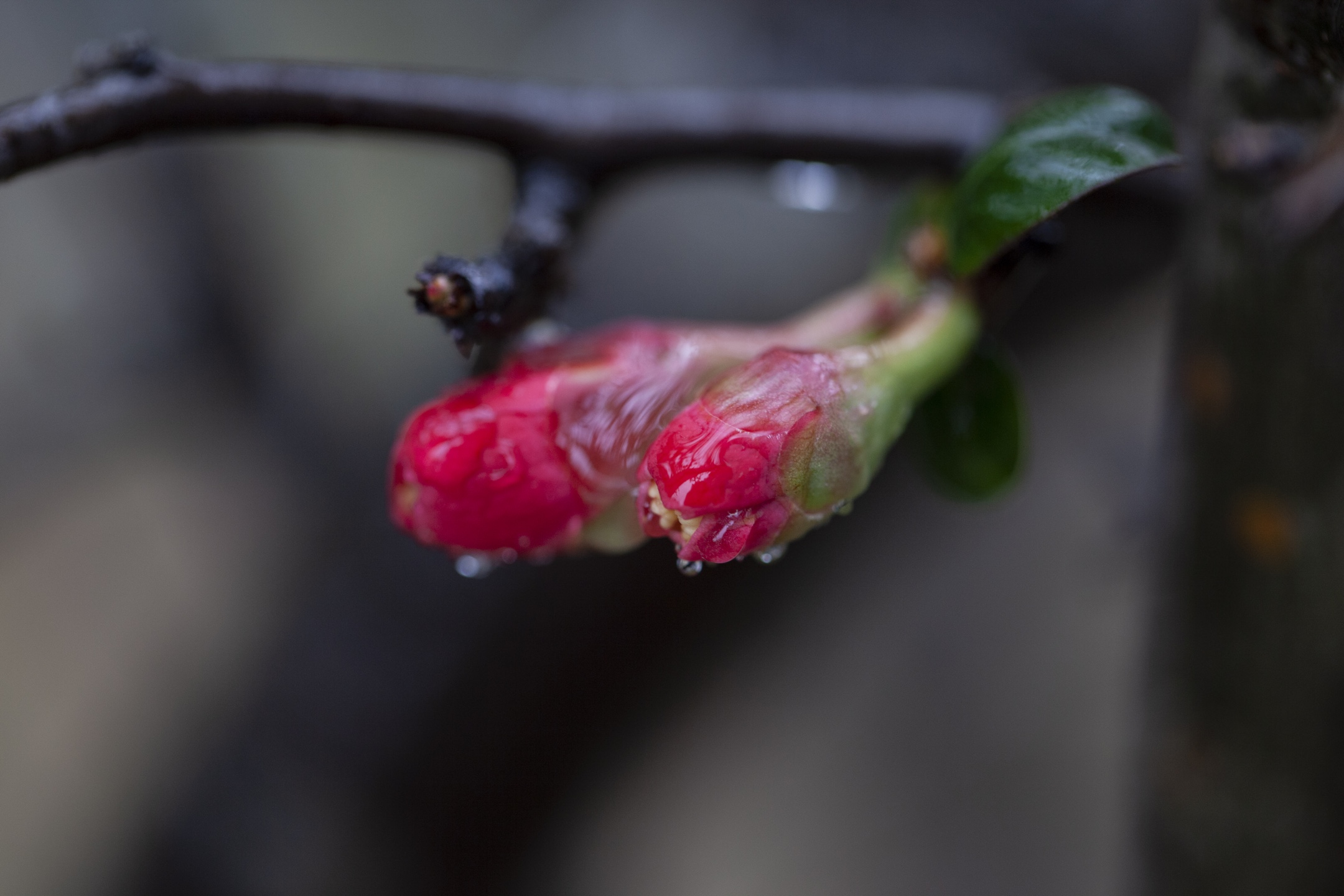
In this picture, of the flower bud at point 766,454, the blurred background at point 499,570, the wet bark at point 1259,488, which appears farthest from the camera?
the blurred background at point 499,570

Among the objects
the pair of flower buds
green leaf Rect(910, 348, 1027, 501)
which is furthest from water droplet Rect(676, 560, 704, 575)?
green leaf Rect(910, 348, 1027, 501)

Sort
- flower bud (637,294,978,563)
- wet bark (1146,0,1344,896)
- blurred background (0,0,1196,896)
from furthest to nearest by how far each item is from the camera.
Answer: blurred background (0,0,1196,896)
wet bark (1146,0,1344,896)
flower bud (637,294,978,563)

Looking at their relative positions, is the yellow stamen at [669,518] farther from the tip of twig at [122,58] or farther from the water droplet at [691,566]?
the tip of twig at [122,58]

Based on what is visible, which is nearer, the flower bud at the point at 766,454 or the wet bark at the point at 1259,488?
the flower bud at the point at 766,454

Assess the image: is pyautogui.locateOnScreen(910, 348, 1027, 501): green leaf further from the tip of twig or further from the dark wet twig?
the tip of twig

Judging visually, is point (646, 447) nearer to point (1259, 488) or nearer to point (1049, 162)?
point (1049, 162)

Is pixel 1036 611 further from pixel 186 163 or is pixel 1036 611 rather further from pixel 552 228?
A: pixel 186 163

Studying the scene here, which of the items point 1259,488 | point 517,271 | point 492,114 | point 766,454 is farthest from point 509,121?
point 1259,488

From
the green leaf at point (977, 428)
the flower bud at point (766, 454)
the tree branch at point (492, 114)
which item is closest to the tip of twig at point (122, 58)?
the tree branch at point (492, 114)
